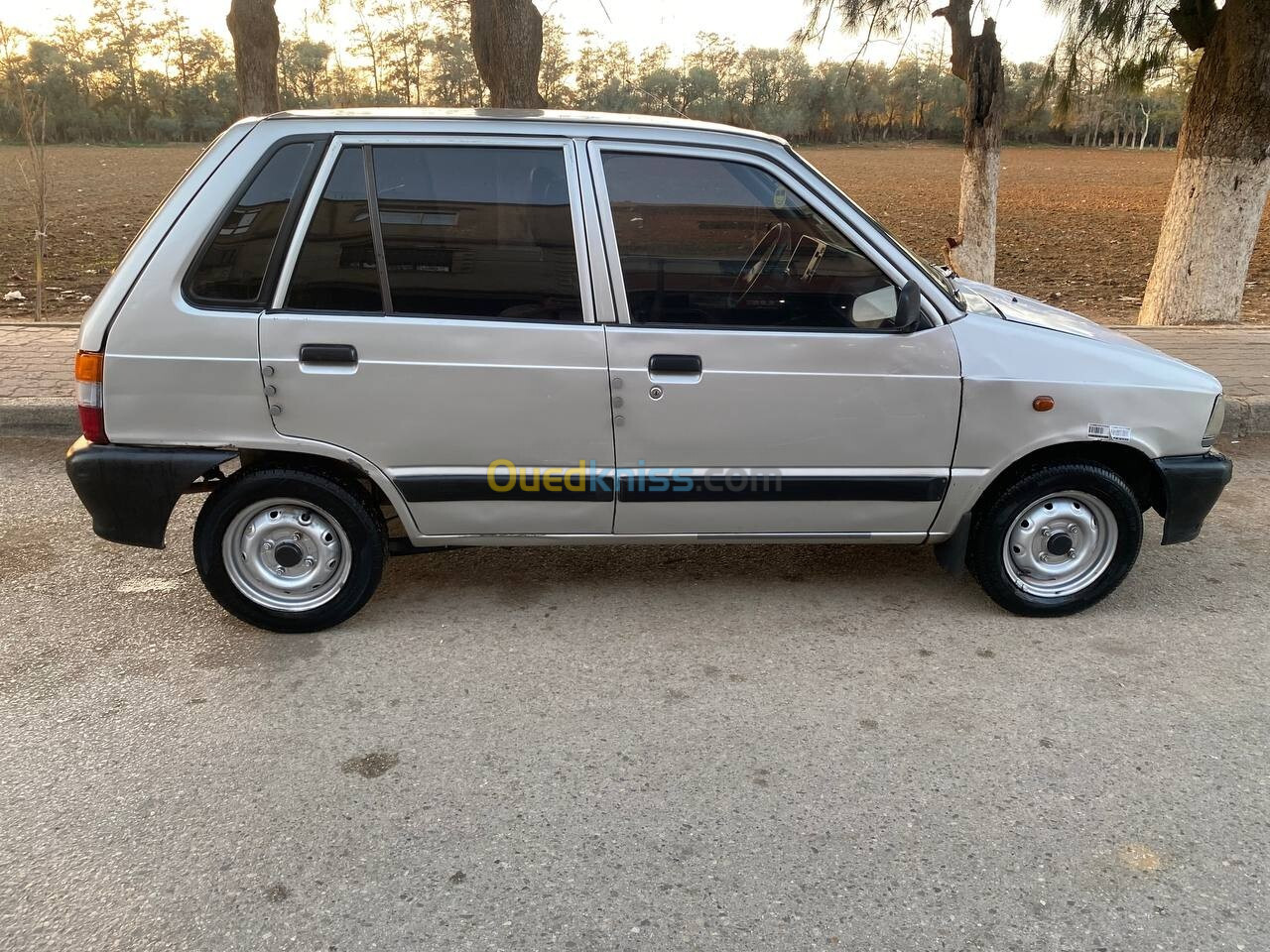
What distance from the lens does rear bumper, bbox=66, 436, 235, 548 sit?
3.38 metres

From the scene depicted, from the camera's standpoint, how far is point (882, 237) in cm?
347

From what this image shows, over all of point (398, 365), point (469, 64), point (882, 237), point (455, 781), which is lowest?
point (455, 781)

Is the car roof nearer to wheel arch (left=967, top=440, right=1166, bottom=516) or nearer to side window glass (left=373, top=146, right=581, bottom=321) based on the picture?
side window glass (left=373, top=146, right=581, bottom=321)

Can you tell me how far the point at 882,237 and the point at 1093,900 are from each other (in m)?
2.22

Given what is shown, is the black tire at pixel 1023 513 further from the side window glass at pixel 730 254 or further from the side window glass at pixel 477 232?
the side window glass at pixel 477 232

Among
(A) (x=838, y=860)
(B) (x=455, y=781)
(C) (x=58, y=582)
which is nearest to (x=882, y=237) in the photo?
(A) (x=838, y=860)

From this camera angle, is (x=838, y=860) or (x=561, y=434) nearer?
(x=838, y=860)

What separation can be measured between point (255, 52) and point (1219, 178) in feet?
27.1

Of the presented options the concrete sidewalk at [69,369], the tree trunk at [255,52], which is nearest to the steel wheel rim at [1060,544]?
the concrete sidewalk at [69,369]

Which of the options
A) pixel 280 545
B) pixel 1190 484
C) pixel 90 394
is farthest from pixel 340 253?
pixel 1190 484

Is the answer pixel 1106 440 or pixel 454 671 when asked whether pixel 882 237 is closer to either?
pixel 1106 440

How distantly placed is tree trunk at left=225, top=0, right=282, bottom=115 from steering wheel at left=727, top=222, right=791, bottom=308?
6.48 m

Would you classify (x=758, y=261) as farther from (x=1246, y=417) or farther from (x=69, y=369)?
(x=69, y=369)

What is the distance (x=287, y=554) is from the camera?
360 cm
